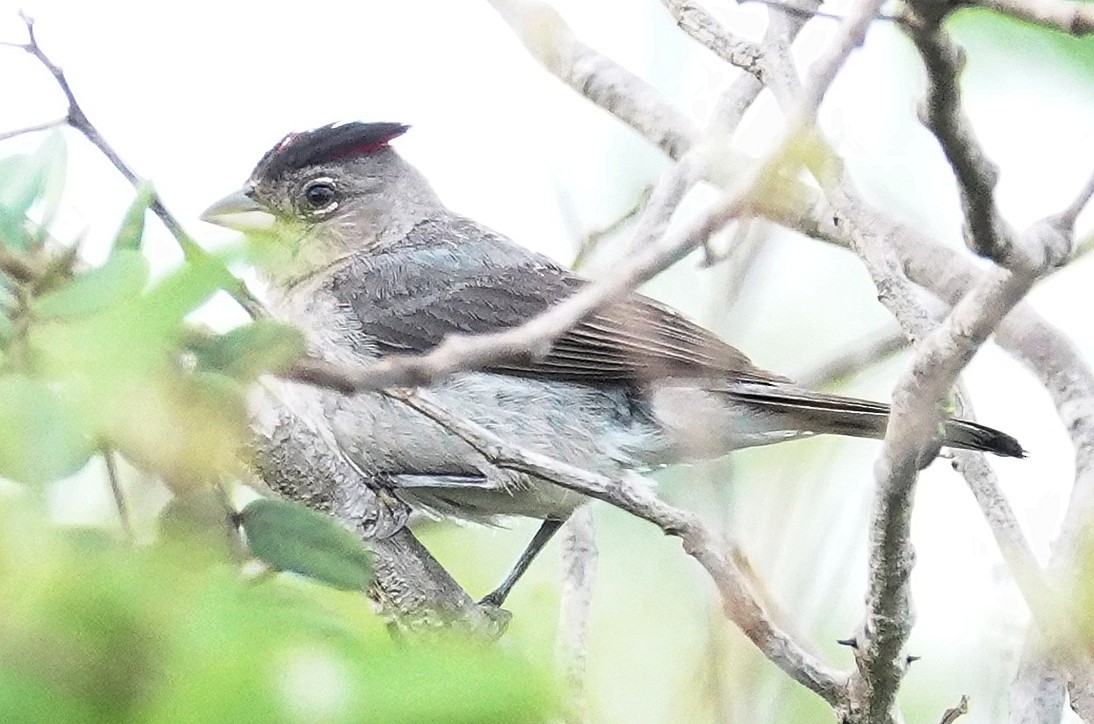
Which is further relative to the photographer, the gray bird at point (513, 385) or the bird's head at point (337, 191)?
the bird's head at point (337, 191)

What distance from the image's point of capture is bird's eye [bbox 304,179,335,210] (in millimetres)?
3248

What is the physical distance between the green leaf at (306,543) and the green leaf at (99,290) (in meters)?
0.17

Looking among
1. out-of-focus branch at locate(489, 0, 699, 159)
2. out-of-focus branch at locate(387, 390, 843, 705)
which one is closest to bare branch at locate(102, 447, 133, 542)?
out-of-focus branch at locate(387, 390, 843, 705)

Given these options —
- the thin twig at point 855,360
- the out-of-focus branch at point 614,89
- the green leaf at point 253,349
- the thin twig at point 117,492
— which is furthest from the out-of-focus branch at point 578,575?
the thin twig at point 117,492

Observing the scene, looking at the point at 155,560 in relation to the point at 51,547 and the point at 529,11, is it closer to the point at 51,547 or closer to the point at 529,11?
the point at 51,547

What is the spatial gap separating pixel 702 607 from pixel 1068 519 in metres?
0.59

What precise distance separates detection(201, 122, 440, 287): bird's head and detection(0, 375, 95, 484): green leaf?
97.3 inches

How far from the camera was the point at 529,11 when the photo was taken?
7.97ft

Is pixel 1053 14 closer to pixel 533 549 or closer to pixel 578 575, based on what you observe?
pixel 578 575

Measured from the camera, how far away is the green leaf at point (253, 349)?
25.2 inches

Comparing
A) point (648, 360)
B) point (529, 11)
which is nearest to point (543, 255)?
point (648, 360)

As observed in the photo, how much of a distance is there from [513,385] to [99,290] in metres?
2.16

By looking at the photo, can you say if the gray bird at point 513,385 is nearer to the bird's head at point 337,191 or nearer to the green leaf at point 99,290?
the bird's head at point 337,191

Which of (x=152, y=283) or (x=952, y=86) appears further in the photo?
(x=952, y=86)
